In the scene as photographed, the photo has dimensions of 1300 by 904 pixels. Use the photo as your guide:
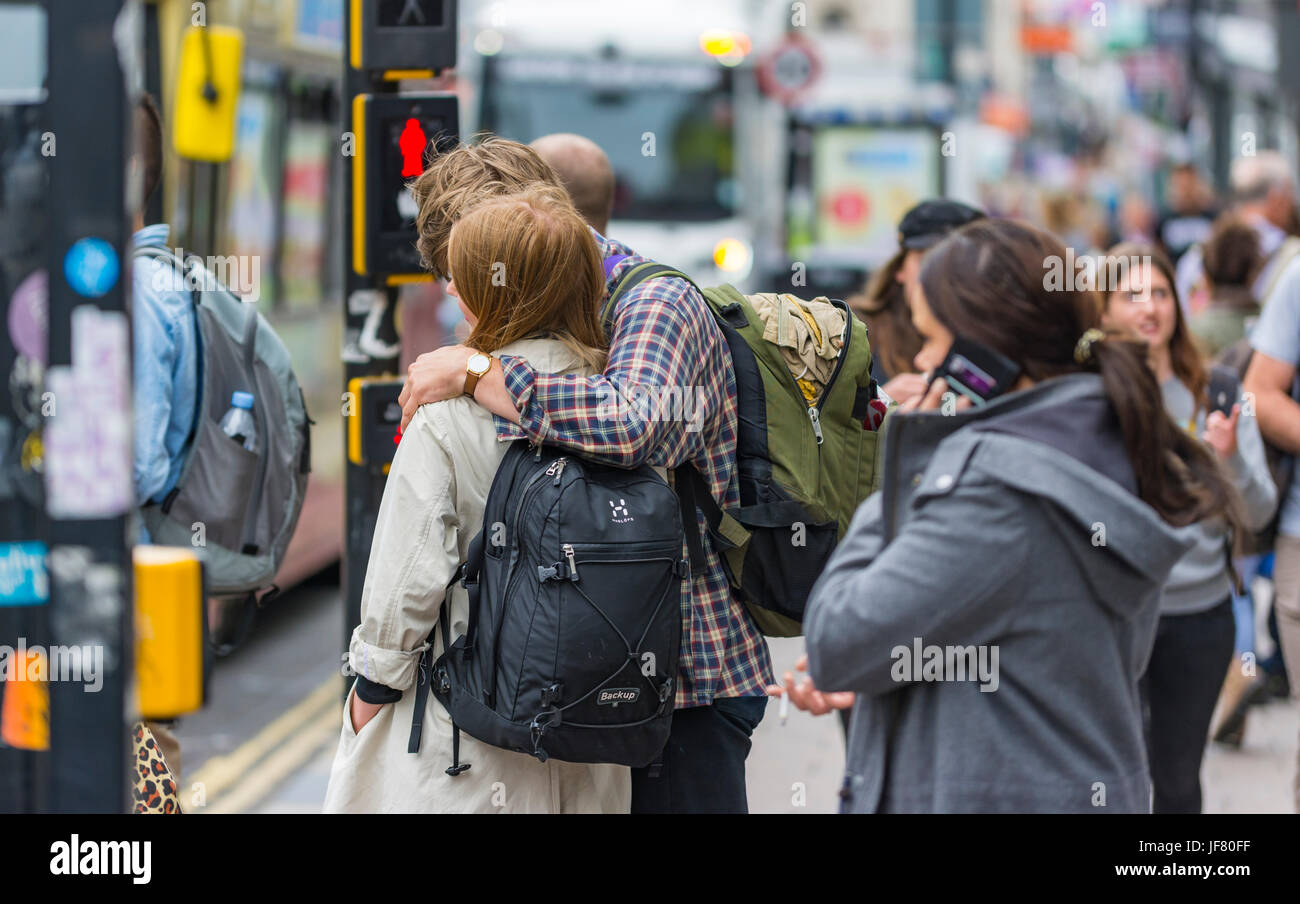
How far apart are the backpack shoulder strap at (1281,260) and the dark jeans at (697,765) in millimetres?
2290

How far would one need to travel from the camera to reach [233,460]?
12.2ft

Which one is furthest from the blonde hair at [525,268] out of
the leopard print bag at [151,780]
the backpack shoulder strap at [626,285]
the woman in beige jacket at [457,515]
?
the leopard print bag at [151,780]

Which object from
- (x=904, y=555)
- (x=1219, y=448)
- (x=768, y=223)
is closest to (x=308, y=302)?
(x=1219, y=448)

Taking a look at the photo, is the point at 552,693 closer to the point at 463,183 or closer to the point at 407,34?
the point at 463,183

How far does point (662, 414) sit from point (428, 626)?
549 millimetres

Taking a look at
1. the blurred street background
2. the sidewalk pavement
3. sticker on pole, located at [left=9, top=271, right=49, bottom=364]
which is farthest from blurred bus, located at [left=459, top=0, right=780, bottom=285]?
Result: sticker on pole, located at [left=9, top=271, right=49, bottom=364]

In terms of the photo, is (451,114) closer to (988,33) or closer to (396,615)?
(396,615)

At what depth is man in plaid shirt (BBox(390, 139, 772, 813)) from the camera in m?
2.83

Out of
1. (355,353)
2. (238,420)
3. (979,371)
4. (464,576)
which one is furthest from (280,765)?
(979,371)

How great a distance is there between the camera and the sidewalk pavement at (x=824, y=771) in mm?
5625

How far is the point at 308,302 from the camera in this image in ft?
27.1

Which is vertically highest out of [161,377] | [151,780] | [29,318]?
[29,318]

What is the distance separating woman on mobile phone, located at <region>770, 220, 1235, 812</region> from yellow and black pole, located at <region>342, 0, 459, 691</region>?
2105mm
